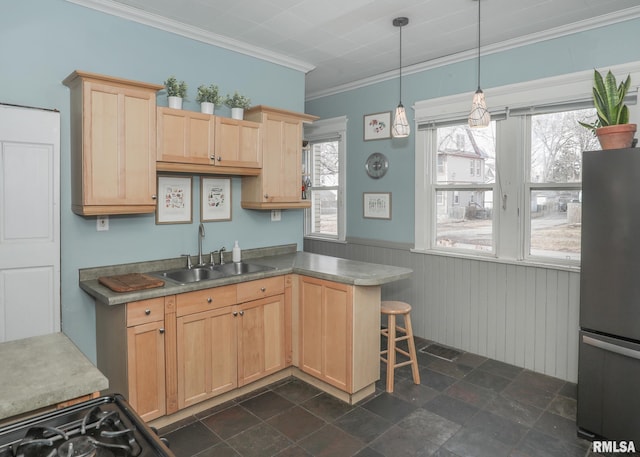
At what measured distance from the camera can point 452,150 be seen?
3914 mm

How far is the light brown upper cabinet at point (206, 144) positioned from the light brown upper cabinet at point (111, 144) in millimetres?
113

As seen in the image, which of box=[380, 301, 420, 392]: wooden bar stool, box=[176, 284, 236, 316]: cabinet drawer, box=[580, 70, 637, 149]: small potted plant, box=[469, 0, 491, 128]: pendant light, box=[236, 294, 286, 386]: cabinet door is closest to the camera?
box=[580, 70, 637, 149]: small potted plant

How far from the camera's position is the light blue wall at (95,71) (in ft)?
8.18

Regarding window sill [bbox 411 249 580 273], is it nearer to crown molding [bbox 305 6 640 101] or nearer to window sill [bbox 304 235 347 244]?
window sill [bbox 304 235 347 244]

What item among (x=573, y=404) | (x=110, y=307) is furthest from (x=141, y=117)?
(x=573, y=404)

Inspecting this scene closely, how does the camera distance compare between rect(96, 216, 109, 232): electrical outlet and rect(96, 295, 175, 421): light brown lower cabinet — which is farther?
rect(96, 216, 109, 232): electrical outlet

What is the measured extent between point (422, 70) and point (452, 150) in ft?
2.81

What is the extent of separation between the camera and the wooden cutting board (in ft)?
8.02

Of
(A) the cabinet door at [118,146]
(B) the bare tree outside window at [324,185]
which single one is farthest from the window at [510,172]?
(A) the cabinet door at [118,146]

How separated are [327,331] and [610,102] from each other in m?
2.36

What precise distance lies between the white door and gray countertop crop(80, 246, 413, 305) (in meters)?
0.27

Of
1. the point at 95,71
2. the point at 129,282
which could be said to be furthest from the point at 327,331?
the point at 95,71

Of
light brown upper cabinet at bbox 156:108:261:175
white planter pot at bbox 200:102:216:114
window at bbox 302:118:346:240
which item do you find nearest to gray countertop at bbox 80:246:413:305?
light brown upper cabinet at bbox 156:108:261:175

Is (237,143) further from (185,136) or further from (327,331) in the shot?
(327,331)
